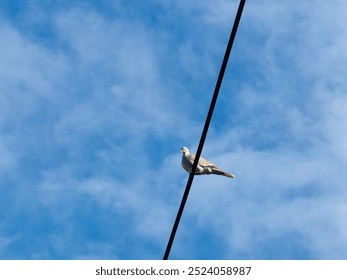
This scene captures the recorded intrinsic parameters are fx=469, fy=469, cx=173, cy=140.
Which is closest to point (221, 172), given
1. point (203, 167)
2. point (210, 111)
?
point (203, 167)

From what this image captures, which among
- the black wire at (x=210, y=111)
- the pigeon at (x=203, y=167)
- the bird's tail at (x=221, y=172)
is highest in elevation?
the pigeon at (x=203, y=167)

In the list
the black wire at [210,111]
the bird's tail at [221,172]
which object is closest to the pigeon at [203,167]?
the bird's tail at [221,172]

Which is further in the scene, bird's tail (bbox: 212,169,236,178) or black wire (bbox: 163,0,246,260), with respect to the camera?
bird's tail (bbox: 212,169,236,178)

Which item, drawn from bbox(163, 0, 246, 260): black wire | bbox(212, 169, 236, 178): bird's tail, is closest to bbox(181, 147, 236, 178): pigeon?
bbox(212, 169, 236, 178): bird's tail

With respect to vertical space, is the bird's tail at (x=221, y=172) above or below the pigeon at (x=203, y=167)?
below

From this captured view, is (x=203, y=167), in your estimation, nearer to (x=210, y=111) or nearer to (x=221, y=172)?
(x=221, y=172)

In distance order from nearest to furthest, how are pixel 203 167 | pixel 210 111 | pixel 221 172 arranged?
pixel 210 111, pixel 221 172, pixel 203 167

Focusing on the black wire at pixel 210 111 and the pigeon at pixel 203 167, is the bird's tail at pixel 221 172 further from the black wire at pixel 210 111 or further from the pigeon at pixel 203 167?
the black wire at pixel 210 111

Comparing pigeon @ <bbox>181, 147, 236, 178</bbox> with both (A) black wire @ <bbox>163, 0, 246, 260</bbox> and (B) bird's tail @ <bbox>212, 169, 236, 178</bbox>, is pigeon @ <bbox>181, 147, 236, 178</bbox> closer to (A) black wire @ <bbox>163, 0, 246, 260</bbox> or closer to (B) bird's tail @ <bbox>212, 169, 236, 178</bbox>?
(B) bird's tail @ <bbox>212, 169, 236, 178</bbox>

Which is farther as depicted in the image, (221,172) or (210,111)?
(221,172)

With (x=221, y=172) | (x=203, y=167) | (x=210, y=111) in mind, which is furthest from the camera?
(x=203, y=167)

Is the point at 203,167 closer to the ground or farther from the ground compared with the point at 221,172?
farther from the ground

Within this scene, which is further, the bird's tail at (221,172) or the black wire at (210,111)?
the bird's tail at (221,172)

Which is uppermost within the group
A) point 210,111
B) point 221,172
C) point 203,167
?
point 203,167
